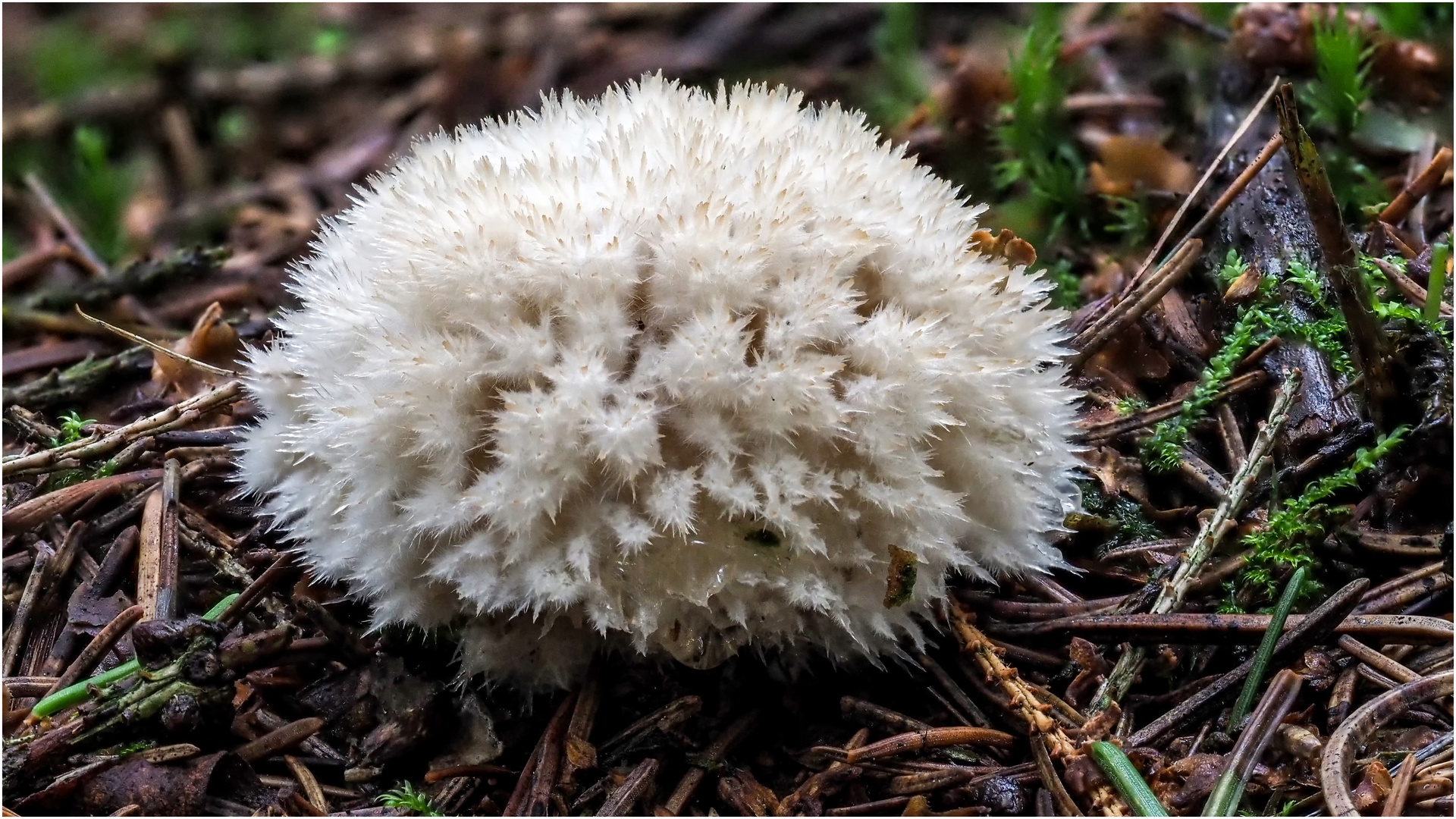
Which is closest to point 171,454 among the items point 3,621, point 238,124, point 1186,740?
point 3,621

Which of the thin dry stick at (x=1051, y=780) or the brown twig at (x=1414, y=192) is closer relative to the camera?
the thin dry stick at (x=1051, y=780)

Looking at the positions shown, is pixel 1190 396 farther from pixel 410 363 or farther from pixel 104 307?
pixel 104 307

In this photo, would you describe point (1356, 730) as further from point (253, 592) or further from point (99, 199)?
point (99, 199)

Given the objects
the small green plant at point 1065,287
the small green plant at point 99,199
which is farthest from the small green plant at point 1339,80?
the small green plant at point 99,199

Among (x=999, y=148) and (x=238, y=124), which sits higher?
(x=999, y=148)

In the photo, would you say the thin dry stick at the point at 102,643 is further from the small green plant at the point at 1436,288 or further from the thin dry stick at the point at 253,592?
the small green plant at the point at 1436,288

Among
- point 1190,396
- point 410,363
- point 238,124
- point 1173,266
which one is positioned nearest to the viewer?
point 410,363

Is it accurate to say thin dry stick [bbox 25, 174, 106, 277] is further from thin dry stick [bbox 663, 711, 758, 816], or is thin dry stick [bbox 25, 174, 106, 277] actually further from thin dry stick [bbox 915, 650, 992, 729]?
thin dry stick [bbox 915, 650, 992, 729]
